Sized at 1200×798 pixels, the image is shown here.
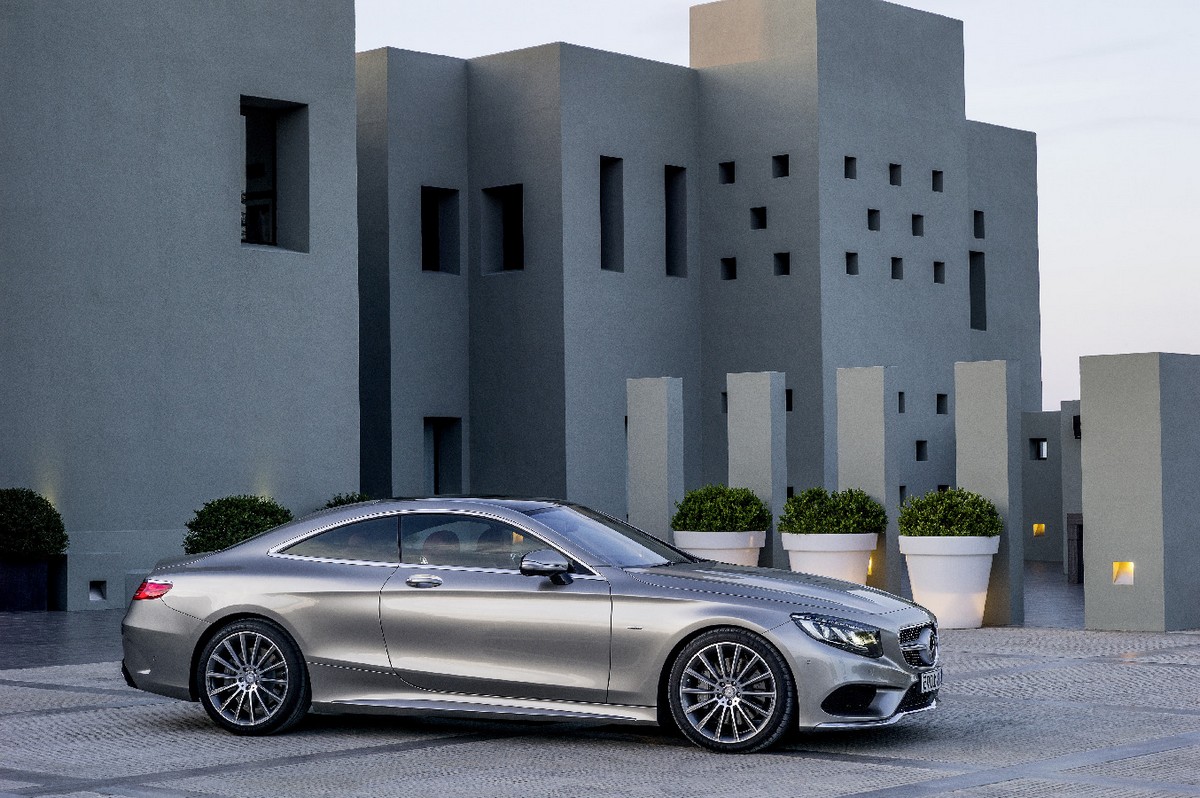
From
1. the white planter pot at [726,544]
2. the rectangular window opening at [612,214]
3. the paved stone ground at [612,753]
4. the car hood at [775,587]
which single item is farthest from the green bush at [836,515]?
the rectangular window opening at [612,214]

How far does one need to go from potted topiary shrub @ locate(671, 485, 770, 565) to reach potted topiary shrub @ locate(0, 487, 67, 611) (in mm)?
7115

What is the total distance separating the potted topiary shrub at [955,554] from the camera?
17.1 meters

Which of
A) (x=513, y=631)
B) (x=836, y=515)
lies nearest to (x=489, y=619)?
(x=513, y=631)

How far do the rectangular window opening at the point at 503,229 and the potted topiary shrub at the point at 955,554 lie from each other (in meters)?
16.4

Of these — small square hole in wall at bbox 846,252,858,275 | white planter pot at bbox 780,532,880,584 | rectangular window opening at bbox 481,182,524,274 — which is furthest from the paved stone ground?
small square hole in wall at bbox 846,252,858,275

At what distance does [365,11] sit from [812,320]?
952 centimetres

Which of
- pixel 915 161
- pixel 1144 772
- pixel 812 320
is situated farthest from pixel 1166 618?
pixel 915 161

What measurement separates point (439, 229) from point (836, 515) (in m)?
16.3

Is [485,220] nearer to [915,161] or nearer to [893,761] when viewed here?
[915,161]

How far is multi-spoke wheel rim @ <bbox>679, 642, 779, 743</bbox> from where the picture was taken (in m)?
9.54

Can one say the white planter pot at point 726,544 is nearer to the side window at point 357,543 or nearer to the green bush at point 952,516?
the green bush at point 952,516

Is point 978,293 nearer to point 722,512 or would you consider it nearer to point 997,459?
point 722,512

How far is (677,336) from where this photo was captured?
33.9 metres

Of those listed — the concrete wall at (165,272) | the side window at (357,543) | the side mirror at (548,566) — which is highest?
the concrete wall at (165,272)
